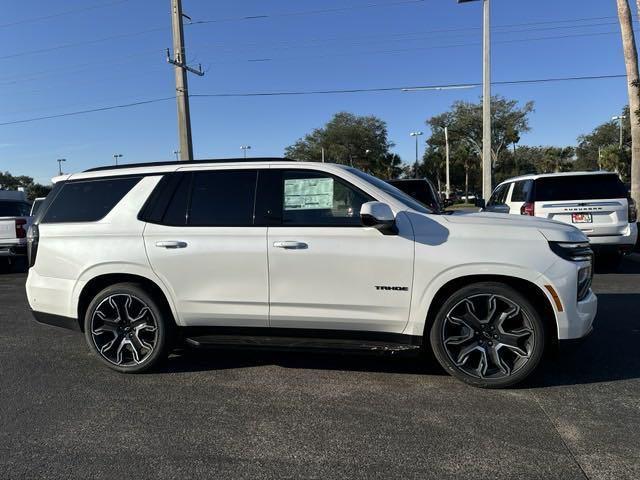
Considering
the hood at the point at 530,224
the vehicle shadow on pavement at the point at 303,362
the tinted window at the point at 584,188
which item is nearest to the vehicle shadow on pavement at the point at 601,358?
the hood at the point at 530,224

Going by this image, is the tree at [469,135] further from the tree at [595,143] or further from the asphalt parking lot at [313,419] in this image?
the asphalt parking lot at [313,419]

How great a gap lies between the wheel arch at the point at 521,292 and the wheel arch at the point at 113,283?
2.25 meters

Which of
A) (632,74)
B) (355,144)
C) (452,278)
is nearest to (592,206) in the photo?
(452,278)

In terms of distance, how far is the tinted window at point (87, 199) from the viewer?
186 inches

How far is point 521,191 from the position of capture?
9906 mm

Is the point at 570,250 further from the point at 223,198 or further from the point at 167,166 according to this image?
the point at 167,166

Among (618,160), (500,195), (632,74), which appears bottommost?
(500,195)

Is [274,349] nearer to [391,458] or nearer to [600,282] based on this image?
[391,458]

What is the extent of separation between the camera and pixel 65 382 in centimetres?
449

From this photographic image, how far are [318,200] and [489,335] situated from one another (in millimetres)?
1727

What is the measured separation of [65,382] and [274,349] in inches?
72.4

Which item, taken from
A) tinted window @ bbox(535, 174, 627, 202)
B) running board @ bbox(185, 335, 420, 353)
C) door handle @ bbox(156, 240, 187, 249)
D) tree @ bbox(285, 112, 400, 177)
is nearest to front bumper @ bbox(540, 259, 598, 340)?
running board @ bbox(185, 335, 420, 353)

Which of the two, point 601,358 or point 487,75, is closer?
point 601,358

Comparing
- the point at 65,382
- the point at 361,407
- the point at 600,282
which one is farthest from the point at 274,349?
the point at 600,282
